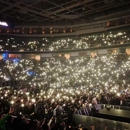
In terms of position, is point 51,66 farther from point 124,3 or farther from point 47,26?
point 124,3

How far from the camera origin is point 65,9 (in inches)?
589

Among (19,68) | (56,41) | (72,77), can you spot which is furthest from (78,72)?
(19,68)

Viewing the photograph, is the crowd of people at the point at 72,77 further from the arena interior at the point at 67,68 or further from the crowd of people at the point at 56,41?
the crowd of people at the point at 56,41

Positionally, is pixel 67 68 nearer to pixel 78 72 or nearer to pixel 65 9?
pixel 78 72

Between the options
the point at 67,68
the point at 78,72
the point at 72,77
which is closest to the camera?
the point at 72,77

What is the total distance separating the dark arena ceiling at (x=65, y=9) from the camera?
13672 millimetres

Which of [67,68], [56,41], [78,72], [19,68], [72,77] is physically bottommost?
[72,77]

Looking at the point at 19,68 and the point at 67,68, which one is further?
the point at 19,68

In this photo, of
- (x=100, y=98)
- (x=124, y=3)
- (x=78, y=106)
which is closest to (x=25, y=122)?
(x=78, y=106)

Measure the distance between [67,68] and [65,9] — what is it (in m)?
15.2

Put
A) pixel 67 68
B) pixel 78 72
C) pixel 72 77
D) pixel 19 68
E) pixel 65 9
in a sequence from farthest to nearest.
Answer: pixel 19 68 → pixel 67 68 → pixel 78 72 → pixel 72 77 → pixel 65 9

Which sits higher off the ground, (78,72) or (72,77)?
(78,72)

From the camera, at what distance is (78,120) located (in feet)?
34.0

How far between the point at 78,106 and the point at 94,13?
1001 centimetres
